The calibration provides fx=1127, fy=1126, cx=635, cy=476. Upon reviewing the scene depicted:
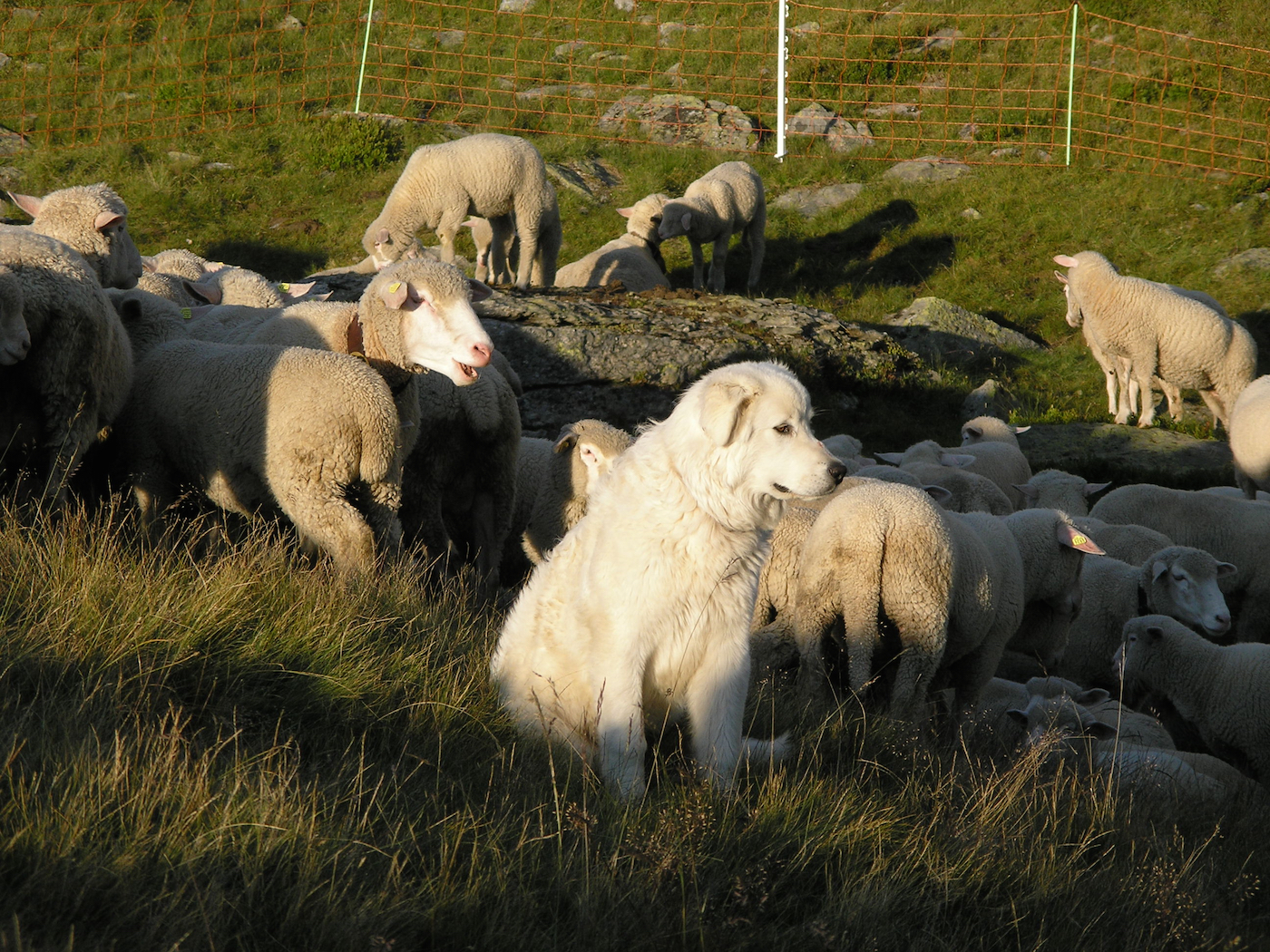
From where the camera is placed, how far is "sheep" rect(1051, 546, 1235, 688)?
7.69 metres

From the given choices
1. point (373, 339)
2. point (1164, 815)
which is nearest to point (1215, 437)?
point (1164, 815)

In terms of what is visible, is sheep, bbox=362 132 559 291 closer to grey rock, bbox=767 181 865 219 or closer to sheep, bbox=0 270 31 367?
grey rock, bbox=767 181 865 219

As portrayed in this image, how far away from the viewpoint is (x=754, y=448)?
12.8ft

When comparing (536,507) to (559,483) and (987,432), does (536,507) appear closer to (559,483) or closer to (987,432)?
(559,483)

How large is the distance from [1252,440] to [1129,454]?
1286mm

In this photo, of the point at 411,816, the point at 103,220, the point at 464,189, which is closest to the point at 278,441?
the point at 103,220

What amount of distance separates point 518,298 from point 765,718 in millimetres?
6650

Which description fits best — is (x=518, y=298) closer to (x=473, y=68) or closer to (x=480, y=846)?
(x=480, y=846)

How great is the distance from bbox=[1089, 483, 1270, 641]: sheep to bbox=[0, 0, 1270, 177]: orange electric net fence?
9.74 meters

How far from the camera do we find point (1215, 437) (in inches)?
499

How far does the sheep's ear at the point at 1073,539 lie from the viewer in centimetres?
713

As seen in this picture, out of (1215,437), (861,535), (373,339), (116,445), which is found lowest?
(1215,437)

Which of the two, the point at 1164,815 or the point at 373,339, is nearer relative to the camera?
the point at 1164,815

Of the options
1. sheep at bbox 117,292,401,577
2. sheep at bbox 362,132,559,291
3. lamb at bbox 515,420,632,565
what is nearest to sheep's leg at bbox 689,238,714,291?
sheep at bbox 362,132,559,291
